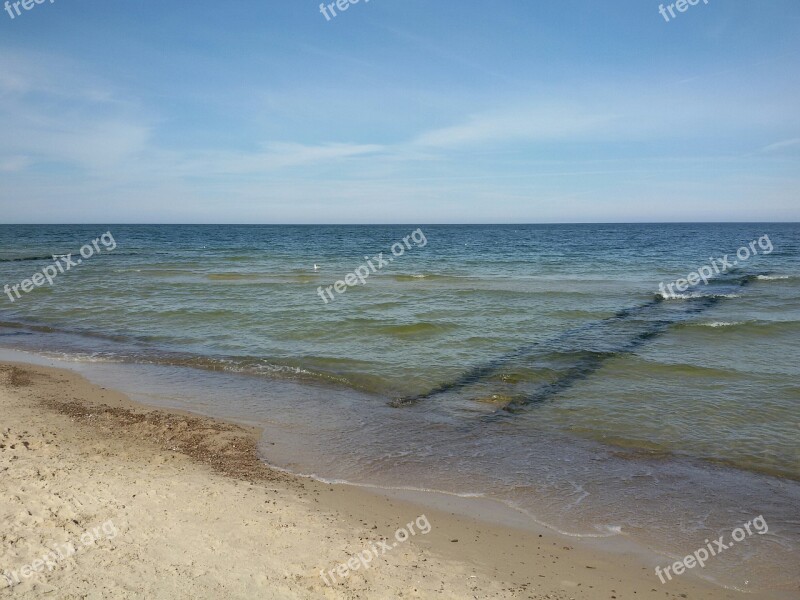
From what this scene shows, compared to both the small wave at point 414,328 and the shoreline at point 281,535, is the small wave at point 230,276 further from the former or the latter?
the shoreline at point 281,535

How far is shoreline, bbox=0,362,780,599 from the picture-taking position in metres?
4.42

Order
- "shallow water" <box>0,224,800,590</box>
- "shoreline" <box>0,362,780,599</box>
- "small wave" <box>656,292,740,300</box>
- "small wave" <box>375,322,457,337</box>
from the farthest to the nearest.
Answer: "small wave" <box>656,292,740,300</box> < "small wave" <box>375,322,457,337</box> < "shallow water" <box>0,224,800,590</box> < "shoreline" <box>0,362,780,599</box>

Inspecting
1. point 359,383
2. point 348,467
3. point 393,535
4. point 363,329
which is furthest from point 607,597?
point 363,329

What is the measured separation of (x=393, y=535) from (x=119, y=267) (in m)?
35.2

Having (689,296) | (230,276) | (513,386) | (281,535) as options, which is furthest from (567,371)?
(230,276)

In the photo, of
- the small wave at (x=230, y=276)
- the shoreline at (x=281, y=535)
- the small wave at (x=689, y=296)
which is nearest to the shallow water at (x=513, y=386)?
the small wave at (x=689, y=296)

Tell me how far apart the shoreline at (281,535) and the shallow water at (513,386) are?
0.54 m

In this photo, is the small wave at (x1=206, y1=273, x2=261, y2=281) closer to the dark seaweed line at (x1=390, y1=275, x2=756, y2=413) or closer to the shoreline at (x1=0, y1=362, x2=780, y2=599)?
the dark seaweed line at (x1=390, y1=275, x2=756, y2=413)

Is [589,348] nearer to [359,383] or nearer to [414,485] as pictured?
[359,383]

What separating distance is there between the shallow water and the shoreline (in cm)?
54

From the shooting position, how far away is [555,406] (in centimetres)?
942

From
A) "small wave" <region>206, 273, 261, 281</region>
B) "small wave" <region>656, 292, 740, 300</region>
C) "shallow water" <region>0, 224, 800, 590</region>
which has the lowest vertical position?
"shallow water" <region>0, 224, 800, 590</region>

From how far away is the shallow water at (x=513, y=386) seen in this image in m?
6.32

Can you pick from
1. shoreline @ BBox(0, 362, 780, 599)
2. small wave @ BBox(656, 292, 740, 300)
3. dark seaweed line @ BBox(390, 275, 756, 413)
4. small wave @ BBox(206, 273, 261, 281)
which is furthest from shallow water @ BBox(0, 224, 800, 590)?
small wave @ BBox(206, 273, 261, 281)
